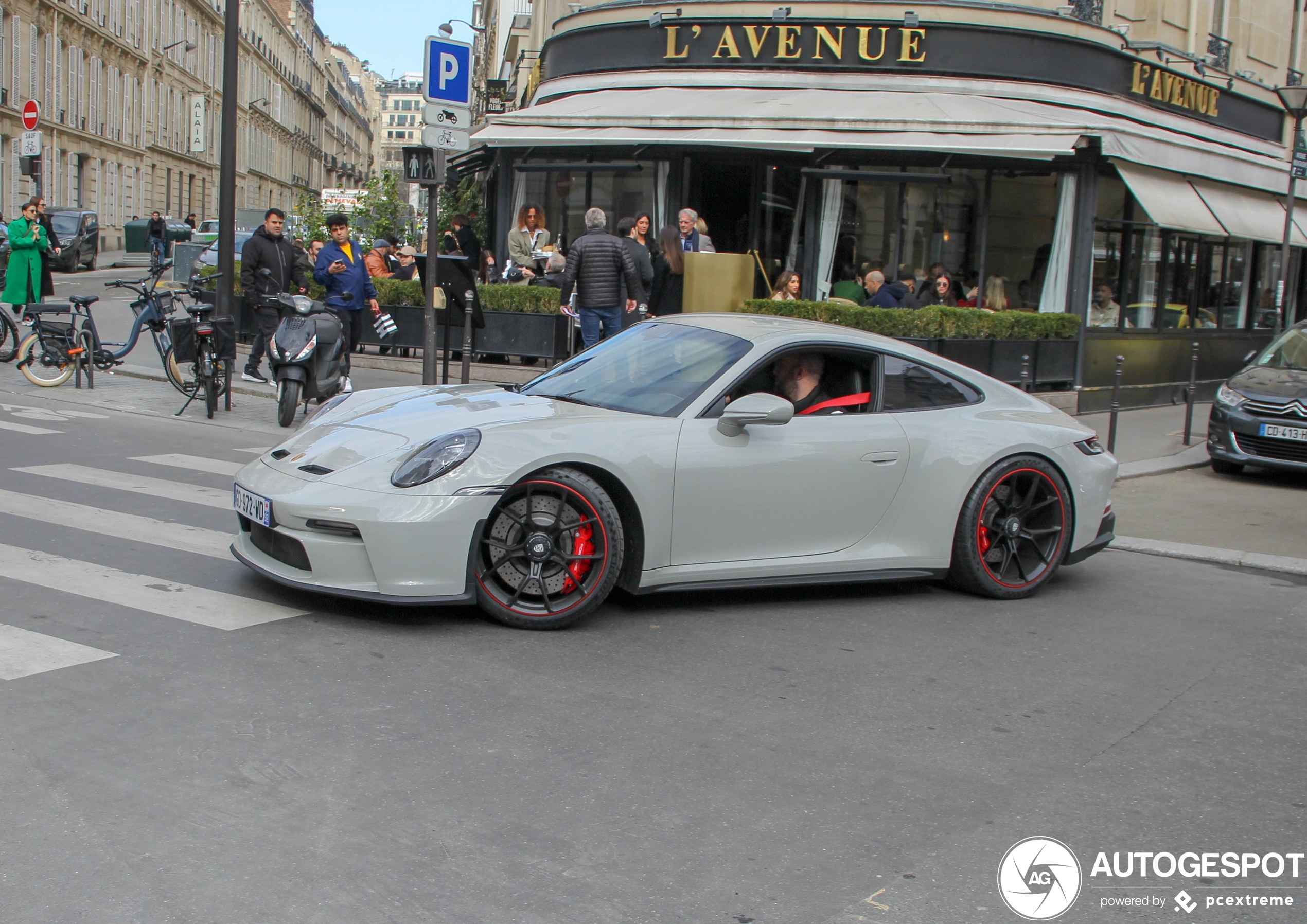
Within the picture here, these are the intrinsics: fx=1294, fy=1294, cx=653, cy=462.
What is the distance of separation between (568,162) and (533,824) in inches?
628

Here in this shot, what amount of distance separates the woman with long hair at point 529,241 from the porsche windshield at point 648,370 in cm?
1120

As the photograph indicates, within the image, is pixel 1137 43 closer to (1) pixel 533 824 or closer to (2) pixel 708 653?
(2) pixel 708 653

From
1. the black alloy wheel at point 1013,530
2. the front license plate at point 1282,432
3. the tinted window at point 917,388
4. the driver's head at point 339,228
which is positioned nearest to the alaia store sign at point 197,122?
the driver's head at point 339,228

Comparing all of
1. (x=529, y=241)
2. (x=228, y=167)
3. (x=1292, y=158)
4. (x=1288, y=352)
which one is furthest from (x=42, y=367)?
(x=1292, y=158)

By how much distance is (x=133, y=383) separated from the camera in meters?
13.4

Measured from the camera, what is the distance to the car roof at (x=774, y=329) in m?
6.10

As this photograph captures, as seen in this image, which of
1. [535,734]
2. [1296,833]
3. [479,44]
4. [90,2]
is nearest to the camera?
[1296,833]

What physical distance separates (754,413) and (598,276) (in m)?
7.44

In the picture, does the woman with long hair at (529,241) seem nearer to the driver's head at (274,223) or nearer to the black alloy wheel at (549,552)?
the driver's head at (274,223)

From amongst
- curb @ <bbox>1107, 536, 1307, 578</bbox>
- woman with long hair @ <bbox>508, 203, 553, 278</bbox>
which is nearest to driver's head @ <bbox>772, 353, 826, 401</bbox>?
curb @ <bbox>1107, 536, 1307, 578</bbox>

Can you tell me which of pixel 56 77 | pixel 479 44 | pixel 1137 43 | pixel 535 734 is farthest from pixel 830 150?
pixel 479 44

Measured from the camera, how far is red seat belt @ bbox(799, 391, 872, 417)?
19.8 feet

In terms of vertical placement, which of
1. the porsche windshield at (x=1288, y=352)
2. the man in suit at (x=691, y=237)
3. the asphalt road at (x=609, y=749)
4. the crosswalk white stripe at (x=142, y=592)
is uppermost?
the man in suit at (x=691, y=237)

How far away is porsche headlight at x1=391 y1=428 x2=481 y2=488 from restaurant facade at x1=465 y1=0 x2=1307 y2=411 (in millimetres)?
11714
